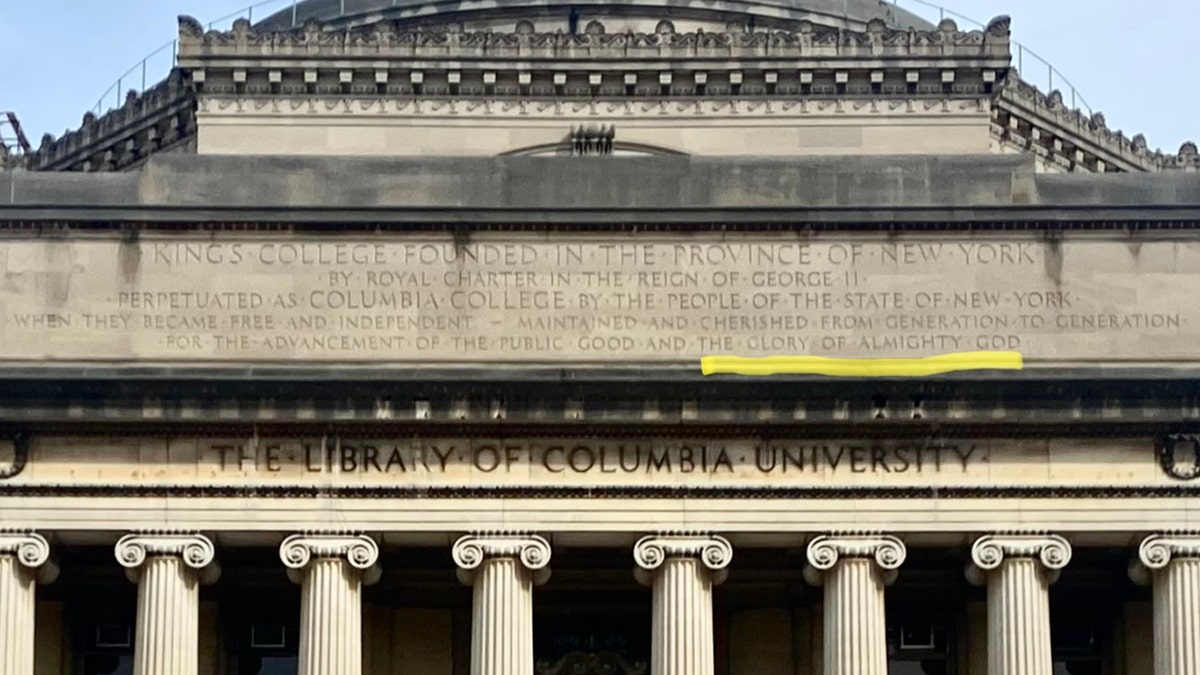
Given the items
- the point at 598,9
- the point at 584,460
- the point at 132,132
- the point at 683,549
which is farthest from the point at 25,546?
the point at 598,9

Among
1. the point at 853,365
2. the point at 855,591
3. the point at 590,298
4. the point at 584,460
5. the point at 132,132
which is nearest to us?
the point at 855,591

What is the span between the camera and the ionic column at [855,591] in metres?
55.5

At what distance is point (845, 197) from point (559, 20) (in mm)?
17260

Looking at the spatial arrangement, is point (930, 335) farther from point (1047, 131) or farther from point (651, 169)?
point (1047, 131)

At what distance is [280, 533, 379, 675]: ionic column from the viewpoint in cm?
5538

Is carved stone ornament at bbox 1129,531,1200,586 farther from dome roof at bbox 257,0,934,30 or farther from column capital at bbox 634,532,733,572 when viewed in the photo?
dome roof at bbox 257,0,934,30

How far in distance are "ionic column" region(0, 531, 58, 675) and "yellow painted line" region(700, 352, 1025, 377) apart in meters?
11.5

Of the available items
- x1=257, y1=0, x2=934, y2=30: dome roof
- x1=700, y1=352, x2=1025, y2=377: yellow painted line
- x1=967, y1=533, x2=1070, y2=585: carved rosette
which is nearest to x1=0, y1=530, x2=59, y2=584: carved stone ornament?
x1=700, y1=352, x2=1025, y2=377: yellow painted line

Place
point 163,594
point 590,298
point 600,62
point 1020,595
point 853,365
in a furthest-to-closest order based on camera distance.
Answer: point 600,62 < point 590,298 < point 853,365 < point 1020,595 < point 163,594

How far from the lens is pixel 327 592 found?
182ft

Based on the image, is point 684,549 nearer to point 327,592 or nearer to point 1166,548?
point 327,592

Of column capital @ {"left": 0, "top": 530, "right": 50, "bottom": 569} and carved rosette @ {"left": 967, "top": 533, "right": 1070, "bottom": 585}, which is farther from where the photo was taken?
carved rosette @ {"left": 967, "top": 533, "right": 1070, "bottom": 585}

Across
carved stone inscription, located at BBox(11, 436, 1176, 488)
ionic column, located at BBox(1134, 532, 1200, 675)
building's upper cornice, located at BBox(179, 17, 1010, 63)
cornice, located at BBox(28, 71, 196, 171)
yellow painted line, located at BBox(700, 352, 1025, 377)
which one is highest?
building's upper cornice, located at BBox(179, 17, 1010, 63)

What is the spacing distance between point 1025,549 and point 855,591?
114 inches
